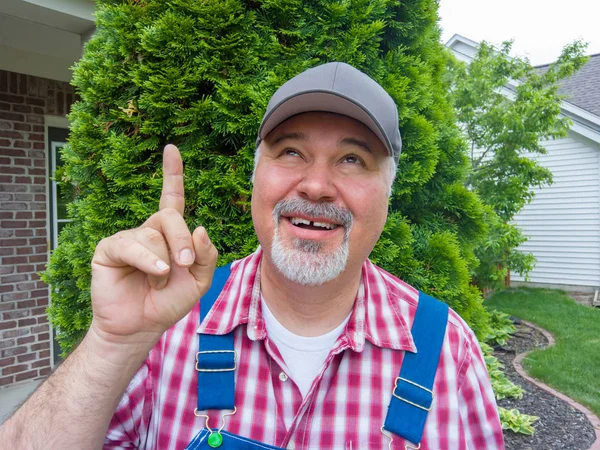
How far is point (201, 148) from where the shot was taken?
84.7 inches

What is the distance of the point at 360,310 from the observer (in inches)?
62.1

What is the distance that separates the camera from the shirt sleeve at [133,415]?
1.39 meters

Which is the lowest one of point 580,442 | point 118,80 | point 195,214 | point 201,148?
point 580,442

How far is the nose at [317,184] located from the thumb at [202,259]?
421 mm

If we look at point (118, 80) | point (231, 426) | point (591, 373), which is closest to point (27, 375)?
point (118, 80)

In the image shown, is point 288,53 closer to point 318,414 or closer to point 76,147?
point 76,147

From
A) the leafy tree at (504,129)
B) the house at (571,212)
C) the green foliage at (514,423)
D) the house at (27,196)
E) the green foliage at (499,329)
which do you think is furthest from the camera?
the house at (571,212)

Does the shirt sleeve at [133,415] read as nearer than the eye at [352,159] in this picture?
Yes

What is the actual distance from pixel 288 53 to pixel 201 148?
637mm

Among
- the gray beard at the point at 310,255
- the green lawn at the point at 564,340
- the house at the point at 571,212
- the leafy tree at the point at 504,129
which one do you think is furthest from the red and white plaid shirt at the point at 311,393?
the house at the point at 571,212

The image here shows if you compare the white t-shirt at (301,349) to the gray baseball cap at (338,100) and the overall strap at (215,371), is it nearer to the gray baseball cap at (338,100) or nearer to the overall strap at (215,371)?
the overall strap at (215,371)

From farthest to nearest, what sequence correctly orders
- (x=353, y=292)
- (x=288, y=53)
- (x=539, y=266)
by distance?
(x=539, y=266) < (x=288, y=53) < (x=353, y=292)

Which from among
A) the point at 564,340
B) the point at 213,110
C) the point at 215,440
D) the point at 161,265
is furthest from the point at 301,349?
the point at 564,340

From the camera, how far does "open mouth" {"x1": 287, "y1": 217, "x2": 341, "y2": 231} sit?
150 centimetres
